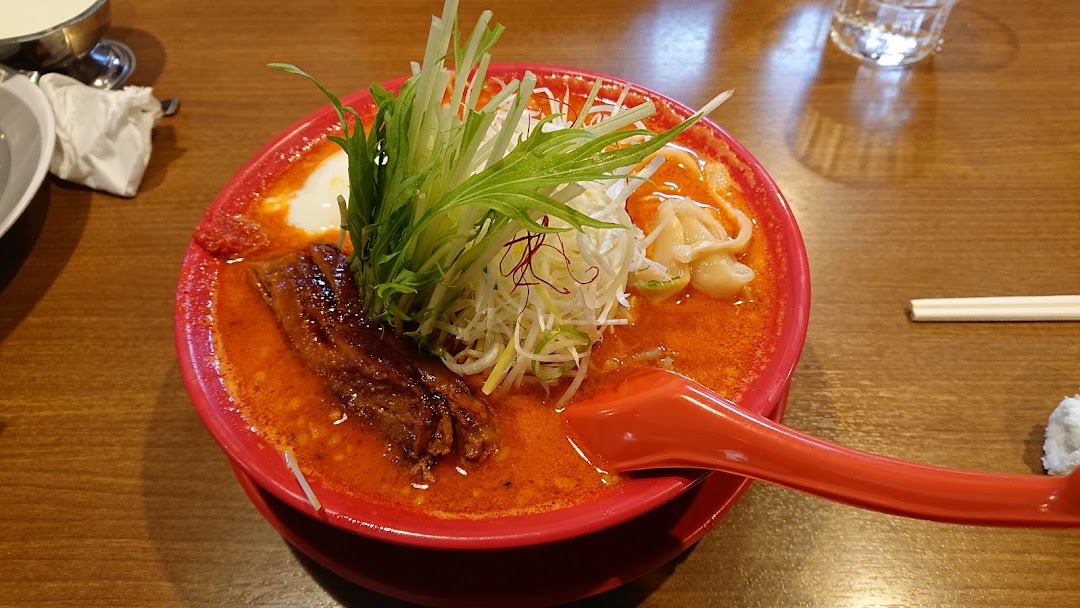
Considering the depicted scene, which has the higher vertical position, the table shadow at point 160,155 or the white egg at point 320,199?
the white egg at point 320,199

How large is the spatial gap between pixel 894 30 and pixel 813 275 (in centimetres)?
117

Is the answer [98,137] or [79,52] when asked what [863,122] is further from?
[79,52]

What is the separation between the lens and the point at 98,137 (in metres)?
1.91

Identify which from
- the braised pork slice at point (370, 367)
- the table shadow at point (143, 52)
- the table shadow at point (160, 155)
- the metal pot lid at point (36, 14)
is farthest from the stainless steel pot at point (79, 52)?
the braised pork slice at point (370, 367)

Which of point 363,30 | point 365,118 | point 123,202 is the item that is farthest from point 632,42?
point 123,202

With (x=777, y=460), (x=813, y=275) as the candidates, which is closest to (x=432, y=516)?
(x=777, y=460)

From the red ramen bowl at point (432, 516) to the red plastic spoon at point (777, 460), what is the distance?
0.08m

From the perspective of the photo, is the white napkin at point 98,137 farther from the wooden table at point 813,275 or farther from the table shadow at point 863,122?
the table shadow at point 863,122

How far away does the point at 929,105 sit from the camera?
2.17 m

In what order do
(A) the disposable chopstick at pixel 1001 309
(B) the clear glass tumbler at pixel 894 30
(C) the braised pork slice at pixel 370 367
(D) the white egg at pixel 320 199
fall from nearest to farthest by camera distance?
(C) the braised pork slice at pixel 370 367
(D) the white egg at pixel 320 199
(A) the disposable chopstick at pixel 1001 309
(B) the clear glass tumbler at pixel 894 30

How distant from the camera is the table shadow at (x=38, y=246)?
172cm

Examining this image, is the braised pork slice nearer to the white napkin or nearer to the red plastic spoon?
the red plastic spoon

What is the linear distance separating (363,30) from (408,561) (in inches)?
78.8

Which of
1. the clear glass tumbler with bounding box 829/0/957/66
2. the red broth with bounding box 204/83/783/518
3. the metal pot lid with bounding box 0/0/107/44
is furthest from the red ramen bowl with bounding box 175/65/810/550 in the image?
the metal pot lid with bounding box 0/0/107/44
